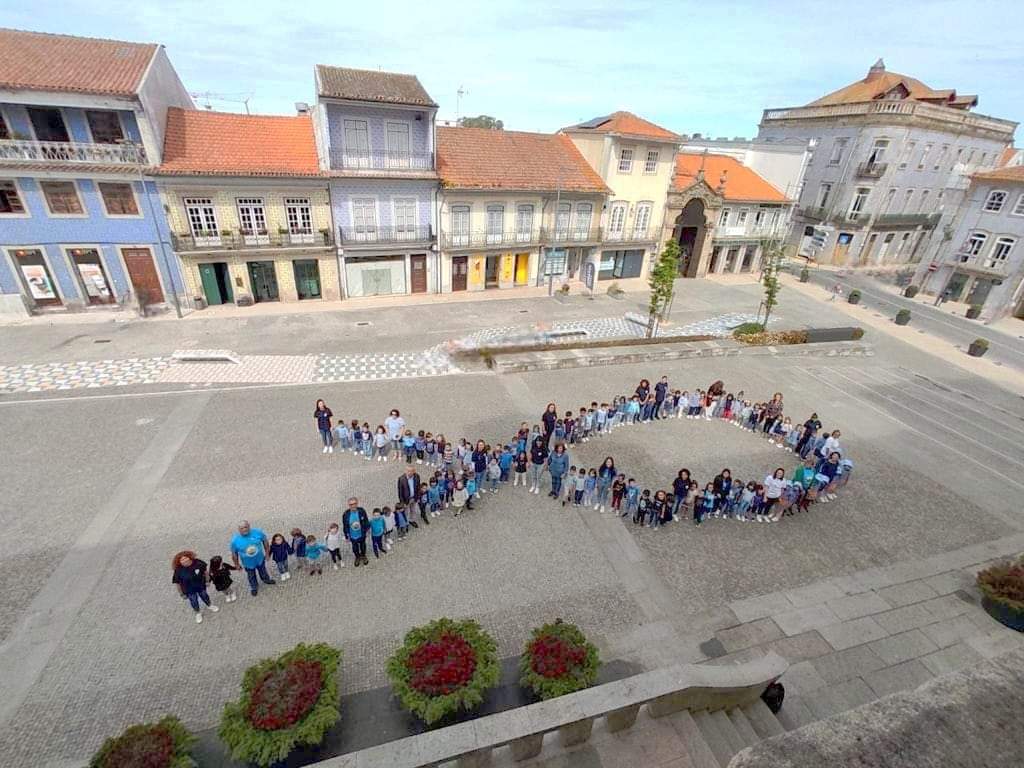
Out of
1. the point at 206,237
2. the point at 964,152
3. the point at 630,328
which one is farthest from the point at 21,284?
the point at 964,152

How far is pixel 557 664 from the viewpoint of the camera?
7438mm

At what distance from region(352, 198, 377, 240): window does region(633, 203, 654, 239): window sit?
18.2 metres

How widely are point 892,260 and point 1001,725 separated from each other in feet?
183

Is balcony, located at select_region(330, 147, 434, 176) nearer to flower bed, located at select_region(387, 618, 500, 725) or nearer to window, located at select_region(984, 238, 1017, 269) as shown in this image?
flower bed, located at select_region(387, 618, 500, 725)

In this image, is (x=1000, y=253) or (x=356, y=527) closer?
(x=356, y=527)

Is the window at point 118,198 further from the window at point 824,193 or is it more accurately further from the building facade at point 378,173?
the window at point 824,193

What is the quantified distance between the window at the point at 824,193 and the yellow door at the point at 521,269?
3256cm

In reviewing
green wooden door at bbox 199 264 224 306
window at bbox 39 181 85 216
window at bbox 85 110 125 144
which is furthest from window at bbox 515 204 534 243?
window at bbox 39 181 85 216

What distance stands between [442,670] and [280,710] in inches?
87.5

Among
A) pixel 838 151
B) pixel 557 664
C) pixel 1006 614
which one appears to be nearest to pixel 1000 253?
pixel 838 151

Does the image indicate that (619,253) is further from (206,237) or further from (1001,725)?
(1001,725)

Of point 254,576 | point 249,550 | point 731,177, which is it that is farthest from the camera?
point 731,177

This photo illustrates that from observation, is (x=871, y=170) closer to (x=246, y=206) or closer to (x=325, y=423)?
(x=246, y=206)

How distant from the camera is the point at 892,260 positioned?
47.7 m
